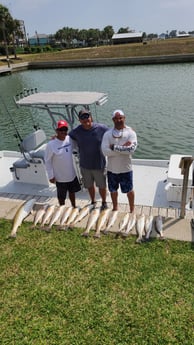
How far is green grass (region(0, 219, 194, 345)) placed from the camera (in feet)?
9.28

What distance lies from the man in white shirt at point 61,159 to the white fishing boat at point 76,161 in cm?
115

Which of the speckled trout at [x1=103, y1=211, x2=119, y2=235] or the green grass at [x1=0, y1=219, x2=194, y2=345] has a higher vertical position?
the speckled trout at [x1=103, y1=211, x2=119, y2=235]

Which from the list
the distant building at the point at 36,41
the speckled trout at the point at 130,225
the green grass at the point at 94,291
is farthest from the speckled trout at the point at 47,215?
the distant building at the point at 36,41

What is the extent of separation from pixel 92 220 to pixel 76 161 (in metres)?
2.02

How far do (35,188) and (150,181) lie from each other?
2.69m

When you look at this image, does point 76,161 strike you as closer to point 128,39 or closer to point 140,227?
point 140,227

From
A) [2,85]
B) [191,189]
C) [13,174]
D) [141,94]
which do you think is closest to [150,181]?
[191,189]

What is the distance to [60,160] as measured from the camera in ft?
15.1

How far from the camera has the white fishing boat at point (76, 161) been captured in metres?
5.55

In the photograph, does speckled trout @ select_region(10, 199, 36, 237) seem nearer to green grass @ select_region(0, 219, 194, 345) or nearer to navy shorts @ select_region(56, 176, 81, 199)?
green grass @ select_region(0, 219, 194, 345)

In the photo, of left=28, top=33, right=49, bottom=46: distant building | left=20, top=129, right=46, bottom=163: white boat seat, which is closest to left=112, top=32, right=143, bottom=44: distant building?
left=28, top=33, right=49, bottom=46: distant building

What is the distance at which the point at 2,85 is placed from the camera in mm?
30188

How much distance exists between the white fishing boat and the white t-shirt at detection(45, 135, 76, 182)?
1.17 meters

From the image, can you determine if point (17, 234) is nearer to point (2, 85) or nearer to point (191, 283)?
point (191, 283)
